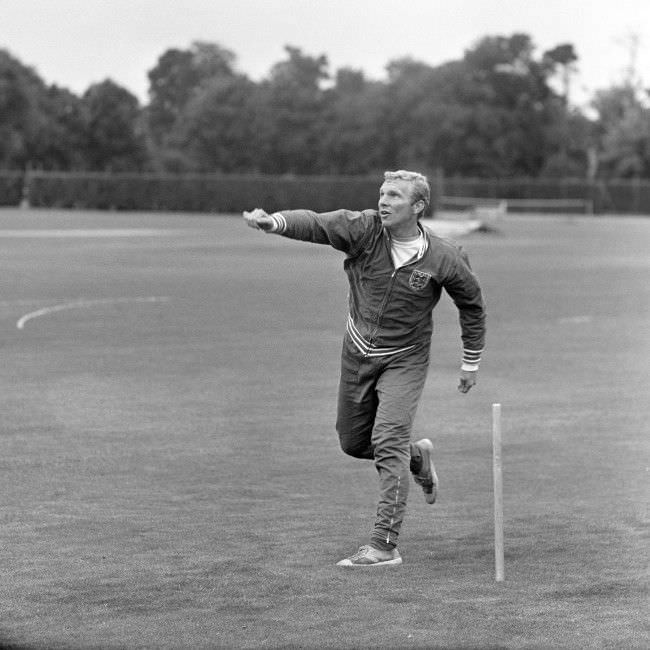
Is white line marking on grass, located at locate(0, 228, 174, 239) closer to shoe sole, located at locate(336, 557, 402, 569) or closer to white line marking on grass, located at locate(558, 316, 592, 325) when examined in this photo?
white line marking on grass, located at locate(558, 316, 592, 325)

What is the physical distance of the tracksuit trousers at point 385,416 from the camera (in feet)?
24.2

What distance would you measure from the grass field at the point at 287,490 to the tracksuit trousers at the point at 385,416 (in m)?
0.30

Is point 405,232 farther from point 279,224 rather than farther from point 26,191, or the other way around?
point 26,191

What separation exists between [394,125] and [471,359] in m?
107

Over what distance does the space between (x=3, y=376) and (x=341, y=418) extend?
8192 mm

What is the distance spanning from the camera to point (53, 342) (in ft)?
61.5

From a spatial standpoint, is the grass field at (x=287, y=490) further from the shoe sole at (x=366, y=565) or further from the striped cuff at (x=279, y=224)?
the striped cuff at (x=279, y=224)

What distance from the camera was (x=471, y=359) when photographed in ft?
25.3

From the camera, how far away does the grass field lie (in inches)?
250

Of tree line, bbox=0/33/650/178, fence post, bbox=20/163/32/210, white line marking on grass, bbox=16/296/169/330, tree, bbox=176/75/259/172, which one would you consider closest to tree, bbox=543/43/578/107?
tree line, bbox=0/33/650/178

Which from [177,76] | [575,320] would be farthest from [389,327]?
[177,76]

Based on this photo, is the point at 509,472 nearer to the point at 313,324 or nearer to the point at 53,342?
the point at 53,342

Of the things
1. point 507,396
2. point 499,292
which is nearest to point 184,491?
point 507,396

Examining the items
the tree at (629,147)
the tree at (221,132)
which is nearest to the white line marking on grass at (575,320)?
the tree at (629,147)
